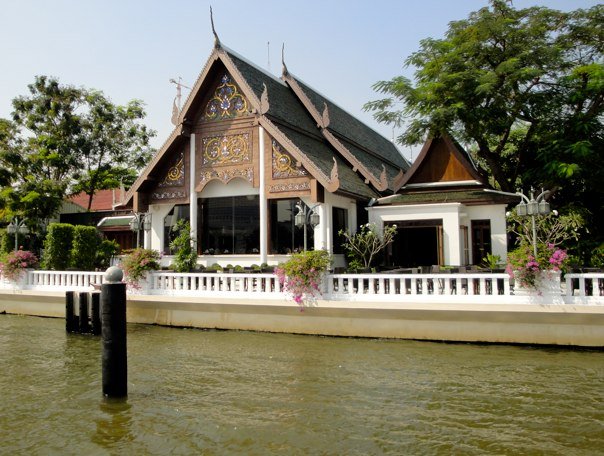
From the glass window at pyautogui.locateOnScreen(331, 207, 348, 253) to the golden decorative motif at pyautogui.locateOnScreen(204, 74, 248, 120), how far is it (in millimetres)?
4321

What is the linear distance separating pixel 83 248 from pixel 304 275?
31.5ft

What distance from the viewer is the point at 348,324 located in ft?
37.2

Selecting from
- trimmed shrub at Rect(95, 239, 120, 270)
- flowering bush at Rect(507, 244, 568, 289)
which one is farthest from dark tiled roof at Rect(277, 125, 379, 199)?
trimmed shrub at Rect(95, 239, 120, 270)

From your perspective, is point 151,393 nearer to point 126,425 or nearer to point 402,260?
point 126,425

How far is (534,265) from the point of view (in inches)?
390

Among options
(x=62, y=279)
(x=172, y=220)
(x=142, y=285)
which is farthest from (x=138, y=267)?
(x=172, y=220)

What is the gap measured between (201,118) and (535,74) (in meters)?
10.4

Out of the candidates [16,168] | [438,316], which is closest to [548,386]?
[438,316]

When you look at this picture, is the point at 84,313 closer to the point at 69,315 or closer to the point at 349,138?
the point at 69,315

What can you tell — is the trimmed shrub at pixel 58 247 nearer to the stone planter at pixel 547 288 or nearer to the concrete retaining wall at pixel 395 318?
the concrete retaining wall at pixel 395 318

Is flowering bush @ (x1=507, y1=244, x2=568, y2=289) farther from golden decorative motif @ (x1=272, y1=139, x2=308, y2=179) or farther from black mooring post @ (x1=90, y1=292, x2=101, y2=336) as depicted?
black mooring post @ (x1=90, y1=292, x2=101, y2=336)

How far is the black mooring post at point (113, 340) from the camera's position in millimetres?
7336

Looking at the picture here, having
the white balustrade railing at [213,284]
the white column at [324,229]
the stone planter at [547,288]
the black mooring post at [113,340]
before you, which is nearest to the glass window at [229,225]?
the white column at [324,229]

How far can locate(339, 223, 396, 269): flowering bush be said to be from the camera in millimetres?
15126
